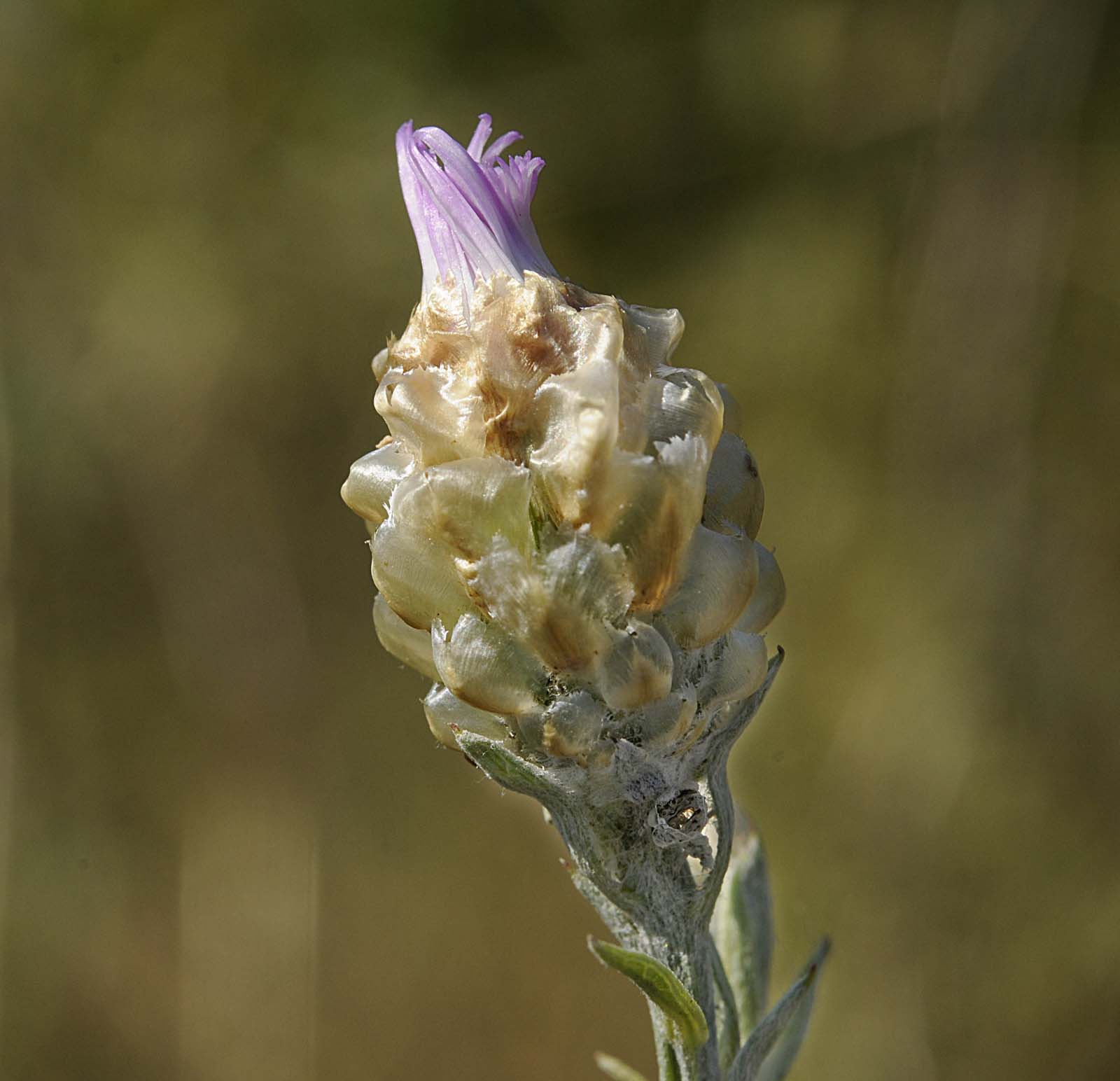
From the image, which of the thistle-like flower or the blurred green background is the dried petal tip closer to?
the thistle-like flower

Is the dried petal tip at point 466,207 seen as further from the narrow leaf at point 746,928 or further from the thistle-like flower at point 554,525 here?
the narrow leaf at point 746,928

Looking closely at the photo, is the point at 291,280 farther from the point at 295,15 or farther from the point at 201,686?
the point at 201,686

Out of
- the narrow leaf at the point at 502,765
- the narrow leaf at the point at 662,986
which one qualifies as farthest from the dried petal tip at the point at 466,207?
the narrow leaf at the point at 662,986

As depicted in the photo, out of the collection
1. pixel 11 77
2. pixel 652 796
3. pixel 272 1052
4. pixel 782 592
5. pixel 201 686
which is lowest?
pixel 272 1052

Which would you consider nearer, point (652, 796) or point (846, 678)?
point (652, 796)

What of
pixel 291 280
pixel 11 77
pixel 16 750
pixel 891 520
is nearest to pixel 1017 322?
pixel 891 520

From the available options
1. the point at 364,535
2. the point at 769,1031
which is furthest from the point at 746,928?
the point at 364,535
